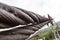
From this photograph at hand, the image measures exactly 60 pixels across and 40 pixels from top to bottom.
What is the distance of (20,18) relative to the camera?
0.83 meters

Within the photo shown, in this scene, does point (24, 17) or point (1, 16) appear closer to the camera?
point (1, 16)

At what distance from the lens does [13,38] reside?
792mm

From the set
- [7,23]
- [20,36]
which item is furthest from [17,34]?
[7,23]

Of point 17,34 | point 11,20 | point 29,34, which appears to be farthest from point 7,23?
point 29,34

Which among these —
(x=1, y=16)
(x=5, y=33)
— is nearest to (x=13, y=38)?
(x=5, y=33)

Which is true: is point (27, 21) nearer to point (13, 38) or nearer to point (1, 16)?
point (13, 38)

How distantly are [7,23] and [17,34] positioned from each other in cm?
13

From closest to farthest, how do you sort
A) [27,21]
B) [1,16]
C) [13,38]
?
[1,16]
[13,38]
[27,21]

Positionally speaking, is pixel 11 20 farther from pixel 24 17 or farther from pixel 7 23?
pixel 24 17

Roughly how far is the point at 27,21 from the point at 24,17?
37mm

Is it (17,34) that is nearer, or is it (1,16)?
(1,16)

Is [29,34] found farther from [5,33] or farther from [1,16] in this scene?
[1,16]

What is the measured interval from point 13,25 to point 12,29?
0.17 ft

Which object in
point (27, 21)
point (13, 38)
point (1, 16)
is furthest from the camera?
point (27, 21)
